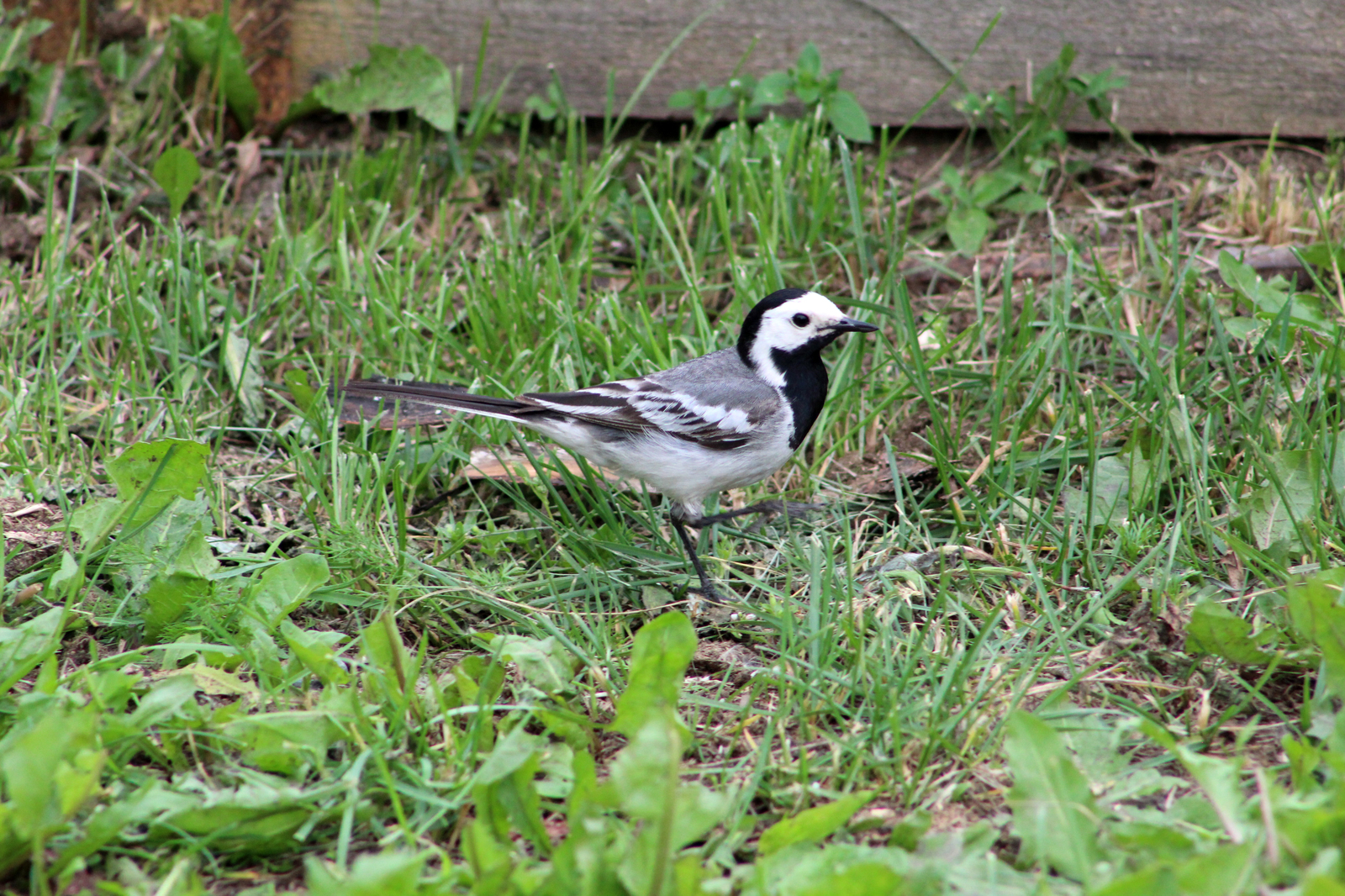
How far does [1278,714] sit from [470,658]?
1.99 meters

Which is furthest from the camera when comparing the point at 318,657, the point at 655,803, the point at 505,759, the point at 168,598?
the point at 168,598

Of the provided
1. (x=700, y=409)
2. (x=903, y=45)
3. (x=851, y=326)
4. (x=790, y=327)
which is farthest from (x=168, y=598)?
(x=903, y=45)

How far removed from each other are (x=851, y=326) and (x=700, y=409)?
→ 0.63m

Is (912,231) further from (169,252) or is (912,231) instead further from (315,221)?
(169,252)

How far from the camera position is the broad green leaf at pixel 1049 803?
2.31 meters

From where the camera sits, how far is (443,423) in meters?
4.68

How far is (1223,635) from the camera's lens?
295 cm

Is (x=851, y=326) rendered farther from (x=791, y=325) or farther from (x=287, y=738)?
(x=287, y=738)

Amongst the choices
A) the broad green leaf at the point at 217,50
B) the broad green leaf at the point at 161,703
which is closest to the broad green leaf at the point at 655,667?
the broad green leaf at the point at 161,703

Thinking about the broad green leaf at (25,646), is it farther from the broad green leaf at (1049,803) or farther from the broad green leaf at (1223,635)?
the broad green leaf at (1223,635)

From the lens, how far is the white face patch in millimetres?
4344

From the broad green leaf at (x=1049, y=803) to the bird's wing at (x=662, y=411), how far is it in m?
1.92

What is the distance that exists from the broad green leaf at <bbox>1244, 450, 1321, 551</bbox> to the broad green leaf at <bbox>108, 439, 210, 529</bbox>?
3.14 m

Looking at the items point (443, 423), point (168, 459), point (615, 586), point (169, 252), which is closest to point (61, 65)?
point (169, 252)
